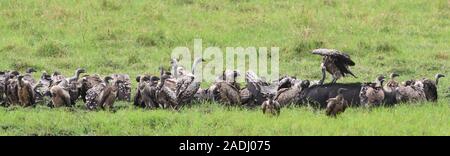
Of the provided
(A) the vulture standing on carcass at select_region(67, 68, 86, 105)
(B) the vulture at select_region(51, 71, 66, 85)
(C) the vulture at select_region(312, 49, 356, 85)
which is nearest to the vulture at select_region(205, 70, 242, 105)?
(C) the vulture at select_region(312, 49, 356, 85)

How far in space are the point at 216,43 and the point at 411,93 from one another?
6443mm

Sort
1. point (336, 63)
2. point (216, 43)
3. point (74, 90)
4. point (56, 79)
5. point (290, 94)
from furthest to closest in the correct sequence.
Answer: point (216, 43)
point (56, 79)
point (336, 63)
point (74, 90)
point (290, 94)

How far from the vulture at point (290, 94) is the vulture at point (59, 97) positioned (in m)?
2.84

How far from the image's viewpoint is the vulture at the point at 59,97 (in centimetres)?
1338

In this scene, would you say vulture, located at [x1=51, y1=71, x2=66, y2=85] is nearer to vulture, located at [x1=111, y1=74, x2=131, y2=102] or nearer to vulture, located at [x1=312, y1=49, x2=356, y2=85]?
vulture, located at [x1=111, y1=74, x2=131, y2=102]

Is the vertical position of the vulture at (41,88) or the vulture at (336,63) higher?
the vulture at (336,63)

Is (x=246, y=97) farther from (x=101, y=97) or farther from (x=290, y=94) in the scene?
(x=101, y=97)

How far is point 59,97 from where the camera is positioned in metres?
13.4

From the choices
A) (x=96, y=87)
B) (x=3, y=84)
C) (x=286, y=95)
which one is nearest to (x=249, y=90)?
(x=286, y=95)

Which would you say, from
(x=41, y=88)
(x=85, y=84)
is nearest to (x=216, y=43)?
(x=85, y=84)

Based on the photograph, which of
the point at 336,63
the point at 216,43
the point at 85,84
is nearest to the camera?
the point at 85,84

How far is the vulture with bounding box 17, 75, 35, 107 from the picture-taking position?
43.7 feet

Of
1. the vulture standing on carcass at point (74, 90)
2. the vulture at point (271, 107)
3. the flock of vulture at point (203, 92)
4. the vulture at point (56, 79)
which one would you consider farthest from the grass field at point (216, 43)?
the vulture at point (56, 79)

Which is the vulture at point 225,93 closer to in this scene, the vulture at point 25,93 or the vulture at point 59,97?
the vulture at point 59,97
